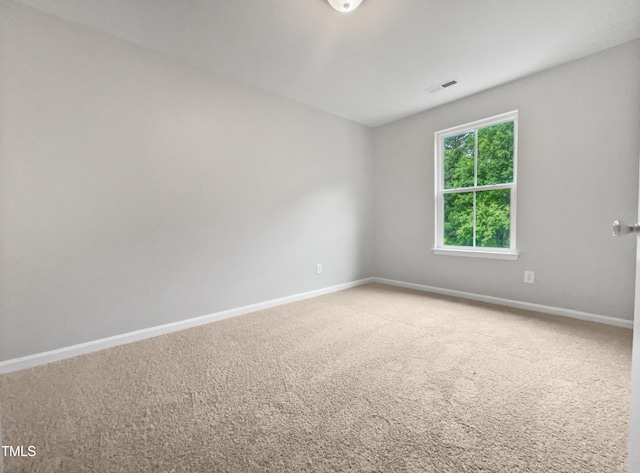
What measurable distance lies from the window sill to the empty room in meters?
0.03

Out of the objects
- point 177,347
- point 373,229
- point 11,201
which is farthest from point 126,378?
point 373,229

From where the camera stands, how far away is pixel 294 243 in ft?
10.7

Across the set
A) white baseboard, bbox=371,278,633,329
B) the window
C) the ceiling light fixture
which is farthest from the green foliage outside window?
the ceiling light fixture

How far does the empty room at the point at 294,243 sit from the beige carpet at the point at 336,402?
0.01 meters

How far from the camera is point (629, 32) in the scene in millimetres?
2123

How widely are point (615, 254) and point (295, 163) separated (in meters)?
3.07

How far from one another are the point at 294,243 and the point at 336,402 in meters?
2.03

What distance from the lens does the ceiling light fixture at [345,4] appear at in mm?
1801

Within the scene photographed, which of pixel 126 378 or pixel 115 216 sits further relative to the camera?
pixel 115 216

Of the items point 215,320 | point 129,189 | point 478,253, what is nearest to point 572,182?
point 478,253

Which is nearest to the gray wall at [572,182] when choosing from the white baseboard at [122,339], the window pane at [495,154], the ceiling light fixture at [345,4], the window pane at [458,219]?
the window pane at [495,154]

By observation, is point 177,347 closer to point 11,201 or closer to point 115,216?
point 115,216

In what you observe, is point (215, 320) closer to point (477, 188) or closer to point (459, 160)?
point (477, 188)

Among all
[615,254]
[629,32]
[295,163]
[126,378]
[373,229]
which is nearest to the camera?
[126,378]
